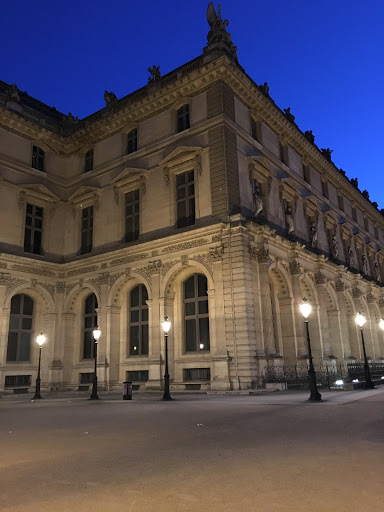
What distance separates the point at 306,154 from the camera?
37.8m

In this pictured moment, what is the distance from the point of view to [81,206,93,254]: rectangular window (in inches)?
1282

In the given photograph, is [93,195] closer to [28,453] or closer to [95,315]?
[95,315]

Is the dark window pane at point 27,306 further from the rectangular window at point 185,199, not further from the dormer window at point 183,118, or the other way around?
the dormer window at point 183,118

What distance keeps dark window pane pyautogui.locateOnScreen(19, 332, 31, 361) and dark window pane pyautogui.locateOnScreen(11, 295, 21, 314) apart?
1.61m

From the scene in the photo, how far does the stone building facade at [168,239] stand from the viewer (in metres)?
24.6

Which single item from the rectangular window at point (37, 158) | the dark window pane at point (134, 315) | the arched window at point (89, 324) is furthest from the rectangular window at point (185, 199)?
the rectangular window at point (37, 158)

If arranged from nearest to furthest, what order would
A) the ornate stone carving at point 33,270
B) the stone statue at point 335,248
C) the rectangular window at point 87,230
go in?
the ornate stone carving at point 33,270, the rectangular window at point 87,230, the stone statue at point 335,248

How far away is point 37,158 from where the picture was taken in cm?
3341

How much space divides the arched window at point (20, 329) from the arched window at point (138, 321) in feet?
24.2

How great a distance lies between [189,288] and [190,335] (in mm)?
2828

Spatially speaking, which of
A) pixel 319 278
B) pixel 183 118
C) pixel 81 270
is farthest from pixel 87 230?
pixel 319 278

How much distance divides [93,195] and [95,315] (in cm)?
887

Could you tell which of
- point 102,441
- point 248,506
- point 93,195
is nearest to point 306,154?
point 93,195

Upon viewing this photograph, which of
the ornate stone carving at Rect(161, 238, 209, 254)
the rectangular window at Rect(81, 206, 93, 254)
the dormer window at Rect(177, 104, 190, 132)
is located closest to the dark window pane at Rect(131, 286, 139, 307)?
the ornate stone carving at Rect(161, 238, 209, 254)
